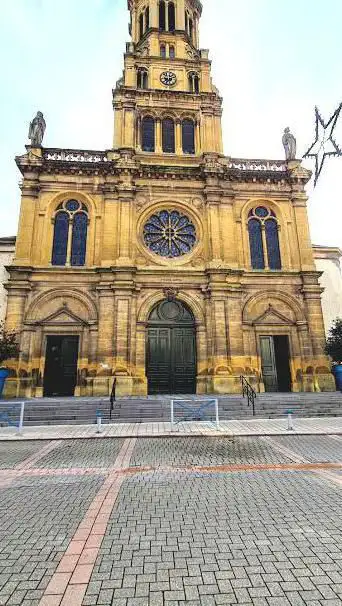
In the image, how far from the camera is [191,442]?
28.1 ft

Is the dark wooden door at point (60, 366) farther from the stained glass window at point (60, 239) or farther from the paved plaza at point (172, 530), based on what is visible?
the paved plaza at point (172, 530)

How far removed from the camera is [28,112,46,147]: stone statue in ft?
64.1

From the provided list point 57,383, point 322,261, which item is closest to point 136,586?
point 57,383

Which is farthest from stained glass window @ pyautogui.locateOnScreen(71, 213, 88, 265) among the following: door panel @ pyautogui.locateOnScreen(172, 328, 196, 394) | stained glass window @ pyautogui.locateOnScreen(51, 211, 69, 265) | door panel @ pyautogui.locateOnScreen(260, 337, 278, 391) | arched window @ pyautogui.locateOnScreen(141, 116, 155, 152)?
door panel @ pyautogui.locateOnScreen(260, 337, 278, 391)

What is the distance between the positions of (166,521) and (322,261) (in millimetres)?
21189

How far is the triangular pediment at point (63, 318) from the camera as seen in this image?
16.8 meters

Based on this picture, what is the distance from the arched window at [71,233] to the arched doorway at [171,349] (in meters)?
5.54

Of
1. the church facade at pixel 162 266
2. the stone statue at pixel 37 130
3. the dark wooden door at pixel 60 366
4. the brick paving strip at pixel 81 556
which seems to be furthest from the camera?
the stone statue at pixel 37 130

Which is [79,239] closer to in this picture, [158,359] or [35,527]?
[158,359]

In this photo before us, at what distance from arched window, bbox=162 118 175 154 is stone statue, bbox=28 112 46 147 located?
7773 mm

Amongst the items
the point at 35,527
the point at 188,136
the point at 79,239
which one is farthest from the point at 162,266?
the point at 35,527

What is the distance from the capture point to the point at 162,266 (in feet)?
60.5

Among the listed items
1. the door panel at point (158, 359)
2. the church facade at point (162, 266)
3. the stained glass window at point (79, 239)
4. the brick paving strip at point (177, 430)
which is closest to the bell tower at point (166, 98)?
the church facade at point (162, 266)

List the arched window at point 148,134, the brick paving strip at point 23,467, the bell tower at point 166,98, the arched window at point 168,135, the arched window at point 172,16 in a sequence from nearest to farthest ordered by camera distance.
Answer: the brick paving strip at point 23,467
the bell tower at point 166,98
the arched window at point 148,134
the arched window at point 168,135
the arched window at point 172,16
